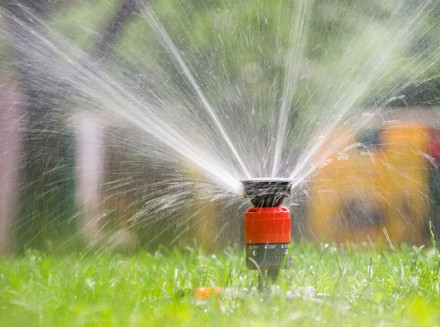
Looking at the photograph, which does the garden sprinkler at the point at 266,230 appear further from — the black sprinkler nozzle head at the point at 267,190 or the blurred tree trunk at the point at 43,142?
the blurred tree trunk at the point at 43,142

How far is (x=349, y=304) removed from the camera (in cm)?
232

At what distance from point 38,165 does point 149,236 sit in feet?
3.08

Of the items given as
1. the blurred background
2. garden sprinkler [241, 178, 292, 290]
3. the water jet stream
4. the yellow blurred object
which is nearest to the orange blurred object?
garden sprinkler [241, 178, 292, 290]

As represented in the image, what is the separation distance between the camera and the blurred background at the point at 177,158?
486 centimetres

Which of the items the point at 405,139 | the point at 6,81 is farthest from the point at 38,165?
the point at 405,139

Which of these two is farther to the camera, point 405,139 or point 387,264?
point 405,139

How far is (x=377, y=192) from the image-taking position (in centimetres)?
522

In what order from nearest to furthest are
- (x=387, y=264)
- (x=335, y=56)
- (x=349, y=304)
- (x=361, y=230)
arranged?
(x=349, y=304)
(x=387, y=264)
(x=335, y=56)
(x=361, y=230)

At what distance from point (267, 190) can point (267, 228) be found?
0.11 meters

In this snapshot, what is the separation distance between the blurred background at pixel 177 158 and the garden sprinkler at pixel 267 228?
7.57 ft

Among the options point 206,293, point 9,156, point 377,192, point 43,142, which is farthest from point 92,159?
point 206,293

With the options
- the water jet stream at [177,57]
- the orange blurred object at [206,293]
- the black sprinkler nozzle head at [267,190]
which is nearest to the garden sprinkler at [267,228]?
the black sprinkler nozzle head at [267,190]

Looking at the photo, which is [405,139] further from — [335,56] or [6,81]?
[6,81]

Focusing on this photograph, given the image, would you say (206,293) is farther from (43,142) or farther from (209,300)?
(43,142)
